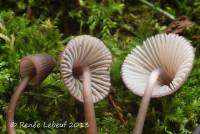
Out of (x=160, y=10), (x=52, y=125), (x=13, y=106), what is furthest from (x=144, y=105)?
(x=160, y=10)

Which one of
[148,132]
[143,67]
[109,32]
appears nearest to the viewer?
[148,132]

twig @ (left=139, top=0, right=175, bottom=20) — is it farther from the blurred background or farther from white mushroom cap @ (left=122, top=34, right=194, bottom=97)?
white mushroom cap @ (left=122, top=34, right=194, bottom=97)

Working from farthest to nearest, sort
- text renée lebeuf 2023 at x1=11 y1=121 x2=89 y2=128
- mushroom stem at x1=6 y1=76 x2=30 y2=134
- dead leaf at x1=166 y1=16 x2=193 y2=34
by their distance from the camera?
dead leaf at x1=166 y1=16 x2=193 y2=34, text renée lebeuf 2023 at x1=11 y1=121 x2=89 y2=128, mushroom stem at x1=6 y1=76 x2=30 y2=134

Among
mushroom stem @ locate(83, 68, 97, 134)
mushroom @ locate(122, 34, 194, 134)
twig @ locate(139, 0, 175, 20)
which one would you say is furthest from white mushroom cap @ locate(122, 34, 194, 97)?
twig @ locate(139, 0, 175, 20)

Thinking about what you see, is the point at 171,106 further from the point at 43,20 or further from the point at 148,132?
the point at 43,20

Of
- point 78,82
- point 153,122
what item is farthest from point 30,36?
point 153,122

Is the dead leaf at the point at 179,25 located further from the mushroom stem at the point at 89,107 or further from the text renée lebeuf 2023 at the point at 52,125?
the text renée lebeuf 2023 at the point at 52,125

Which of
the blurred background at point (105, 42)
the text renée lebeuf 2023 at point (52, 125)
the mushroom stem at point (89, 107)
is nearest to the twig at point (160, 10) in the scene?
the blurred background at point (105, 42)
